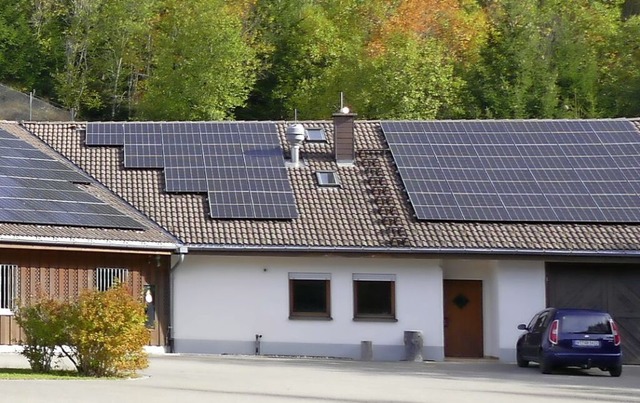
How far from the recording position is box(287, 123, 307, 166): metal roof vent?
37.7 m

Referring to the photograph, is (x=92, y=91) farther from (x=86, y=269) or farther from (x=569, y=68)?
(x=86, y=269)

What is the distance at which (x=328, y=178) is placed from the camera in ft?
122

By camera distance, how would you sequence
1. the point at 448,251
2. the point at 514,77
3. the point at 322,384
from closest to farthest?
the point at 322,384
the point at 448,251
the point at 514,77

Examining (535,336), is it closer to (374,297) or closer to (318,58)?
(374,297)

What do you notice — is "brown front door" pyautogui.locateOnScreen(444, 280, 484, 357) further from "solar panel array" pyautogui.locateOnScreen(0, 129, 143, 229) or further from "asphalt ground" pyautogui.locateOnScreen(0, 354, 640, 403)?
"solar panel array" pyautogui.locateOnScreen(0, 129, 143, 229)

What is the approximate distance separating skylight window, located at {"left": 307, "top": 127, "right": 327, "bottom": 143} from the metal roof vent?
1.20 meters

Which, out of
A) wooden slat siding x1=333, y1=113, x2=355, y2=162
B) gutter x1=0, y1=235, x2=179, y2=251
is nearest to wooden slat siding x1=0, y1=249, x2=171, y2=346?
gutter x1=0, y1=235, x2=179, y2=251

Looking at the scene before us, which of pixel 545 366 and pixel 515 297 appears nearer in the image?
pixel 545 366

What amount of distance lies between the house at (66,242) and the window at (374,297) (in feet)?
15.5

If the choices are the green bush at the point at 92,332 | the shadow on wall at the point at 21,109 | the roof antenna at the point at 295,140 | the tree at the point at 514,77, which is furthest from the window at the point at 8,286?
the tree at the point at 514,77

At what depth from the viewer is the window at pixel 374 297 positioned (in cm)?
3431

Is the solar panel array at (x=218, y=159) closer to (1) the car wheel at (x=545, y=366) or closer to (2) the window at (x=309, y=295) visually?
(2) the window at (x=309, y=295)

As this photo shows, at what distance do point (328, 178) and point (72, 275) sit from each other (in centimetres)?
800

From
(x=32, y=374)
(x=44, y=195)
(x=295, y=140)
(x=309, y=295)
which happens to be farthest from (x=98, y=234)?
(x=32, y=374)
